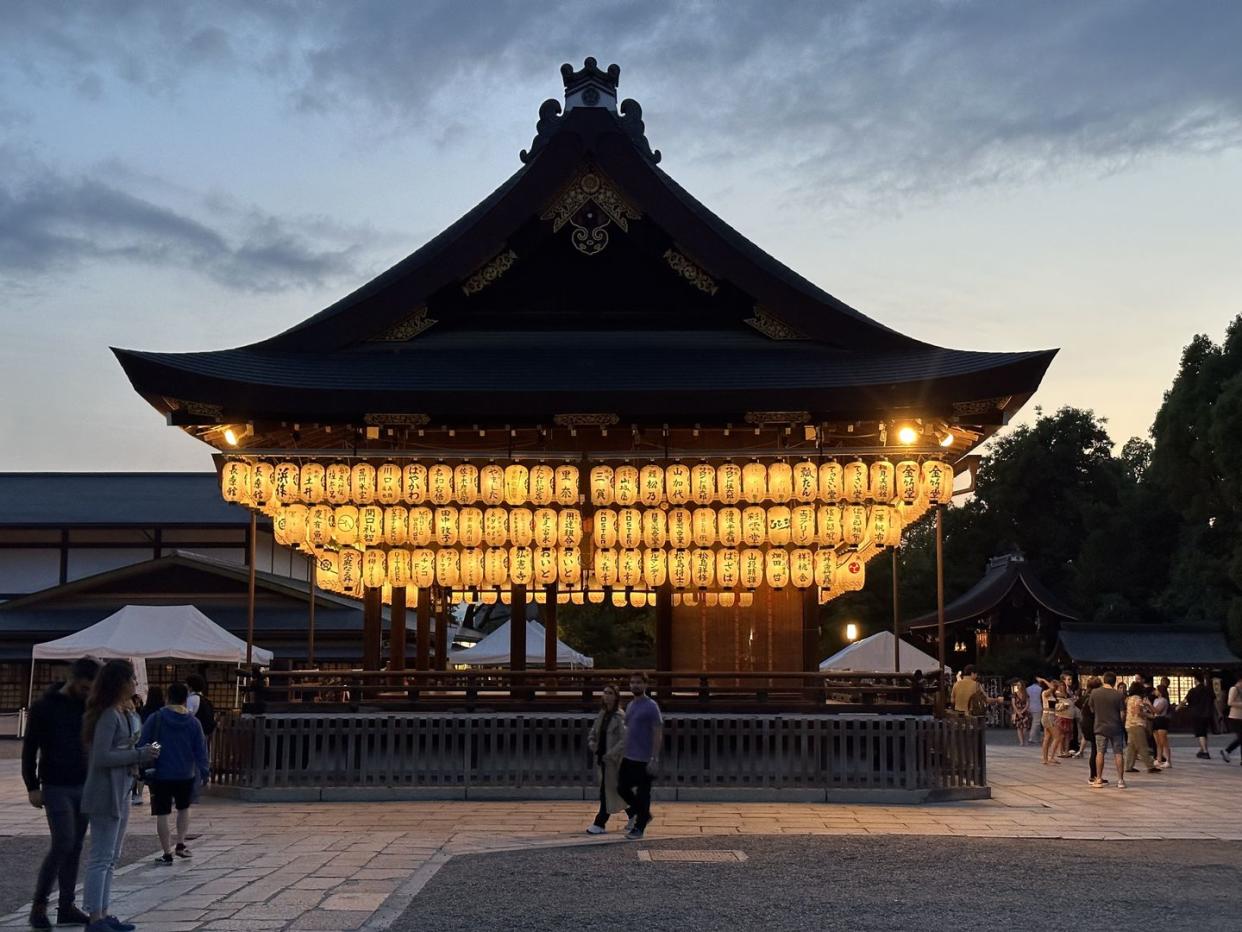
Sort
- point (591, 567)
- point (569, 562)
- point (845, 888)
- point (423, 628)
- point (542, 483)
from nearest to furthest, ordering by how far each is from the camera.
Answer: point (845, 888) < point (542, 483) < point (569, 562) < point (591, 567) < point (423, 628)

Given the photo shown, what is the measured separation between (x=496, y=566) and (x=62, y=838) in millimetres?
11193

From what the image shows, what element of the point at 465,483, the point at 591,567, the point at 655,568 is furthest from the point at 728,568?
the point at 465,483

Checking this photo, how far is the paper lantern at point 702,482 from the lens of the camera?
19719 mm

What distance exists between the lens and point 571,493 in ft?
65.0

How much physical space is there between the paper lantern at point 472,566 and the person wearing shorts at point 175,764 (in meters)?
7.38

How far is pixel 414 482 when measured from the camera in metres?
19.7

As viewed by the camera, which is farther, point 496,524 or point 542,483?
point 496,524

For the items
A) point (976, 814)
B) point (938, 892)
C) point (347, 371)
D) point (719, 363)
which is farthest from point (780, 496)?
point (938, 892)

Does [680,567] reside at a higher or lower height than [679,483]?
lower

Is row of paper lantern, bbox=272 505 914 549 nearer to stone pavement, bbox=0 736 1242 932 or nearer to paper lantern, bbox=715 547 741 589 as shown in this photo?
paper lantern, bbox=715 547 741 589

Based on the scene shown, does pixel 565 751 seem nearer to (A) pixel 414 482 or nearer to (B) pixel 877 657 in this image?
(A) pixel 414 482

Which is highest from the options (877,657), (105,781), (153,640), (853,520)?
(853,520)

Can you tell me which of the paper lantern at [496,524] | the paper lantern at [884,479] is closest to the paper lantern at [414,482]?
the paper lantern at [496,524]

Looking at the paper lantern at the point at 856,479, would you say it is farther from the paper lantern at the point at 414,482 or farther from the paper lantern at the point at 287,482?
the paper lantern at the point at 287,482
